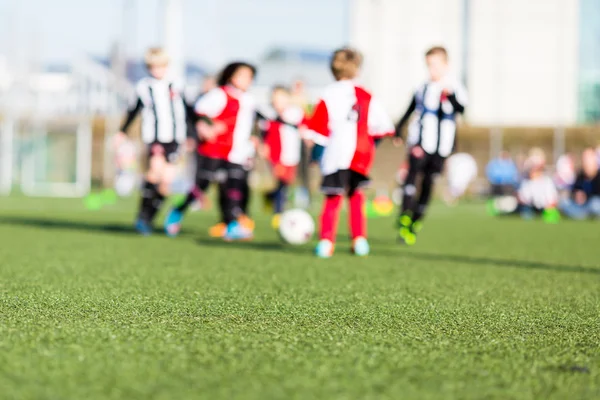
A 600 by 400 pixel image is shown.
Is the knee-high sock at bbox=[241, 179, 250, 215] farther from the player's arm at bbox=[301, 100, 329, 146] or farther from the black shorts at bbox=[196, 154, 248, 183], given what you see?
the player's arm at bbox=[301, 100, 329, 146]

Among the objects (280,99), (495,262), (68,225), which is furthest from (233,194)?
(280,99)

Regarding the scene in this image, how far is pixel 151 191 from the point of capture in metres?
7.88

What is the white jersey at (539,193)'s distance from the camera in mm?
14711

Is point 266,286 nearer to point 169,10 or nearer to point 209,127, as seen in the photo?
point 209,127

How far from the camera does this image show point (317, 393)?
6.72ft

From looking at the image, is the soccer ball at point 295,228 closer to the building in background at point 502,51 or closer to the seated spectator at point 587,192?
the seated spectator at point 587,192

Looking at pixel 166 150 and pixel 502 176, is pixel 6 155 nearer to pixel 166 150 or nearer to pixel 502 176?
pixel 502 176

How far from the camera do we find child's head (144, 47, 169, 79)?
25.0ft

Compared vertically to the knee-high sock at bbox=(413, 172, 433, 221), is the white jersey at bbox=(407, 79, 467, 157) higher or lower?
higher

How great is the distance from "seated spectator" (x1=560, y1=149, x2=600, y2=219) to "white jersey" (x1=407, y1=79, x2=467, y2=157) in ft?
24.6

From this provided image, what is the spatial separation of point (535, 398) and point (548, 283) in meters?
2.71

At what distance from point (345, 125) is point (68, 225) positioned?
14.0ft

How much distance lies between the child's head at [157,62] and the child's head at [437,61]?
240 centimetres

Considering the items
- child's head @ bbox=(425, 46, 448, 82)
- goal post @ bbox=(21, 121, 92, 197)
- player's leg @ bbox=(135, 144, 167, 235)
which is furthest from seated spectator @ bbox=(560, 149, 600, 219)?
goal post @ bbox=(21, 121, 92, 197)
